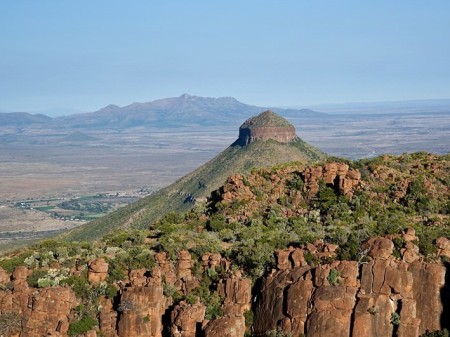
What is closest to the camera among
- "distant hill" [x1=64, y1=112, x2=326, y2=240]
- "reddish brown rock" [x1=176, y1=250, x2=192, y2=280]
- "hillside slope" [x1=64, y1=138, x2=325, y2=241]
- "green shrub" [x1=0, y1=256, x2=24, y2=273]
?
"reddish brown rock" [x1=176, y1=250, x2=192, y2=280]

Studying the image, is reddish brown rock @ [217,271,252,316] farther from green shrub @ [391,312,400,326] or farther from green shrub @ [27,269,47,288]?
green shrub @ [27,269,47,288]

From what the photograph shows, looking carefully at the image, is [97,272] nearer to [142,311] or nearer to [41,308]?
[41,308]

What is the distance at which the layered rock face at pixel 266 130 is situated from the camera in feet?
379

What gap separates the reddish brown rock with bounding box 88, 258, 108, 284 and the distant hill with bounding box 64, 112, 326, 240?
49917 mm

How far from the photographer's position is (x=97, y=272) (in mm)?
32469

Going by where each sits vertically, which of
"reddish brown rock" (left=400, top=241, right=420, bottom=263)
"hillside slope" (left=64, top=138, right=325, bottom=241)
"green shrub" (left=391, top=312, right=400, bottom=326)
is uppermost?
"reddish brown rock" (left=400, top=241, right=420, bottom=263)

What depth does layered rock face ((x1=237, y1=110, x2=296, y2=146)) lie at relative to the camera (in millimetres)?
115375

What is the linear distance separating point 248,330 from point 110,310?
19.2 feet

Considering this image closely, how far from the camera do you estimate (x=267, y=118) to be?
118m

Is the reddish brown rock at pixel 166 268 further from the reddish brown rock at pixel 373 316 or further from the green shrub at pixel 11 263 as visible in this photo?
the reddish brown rock at pixel 373 316

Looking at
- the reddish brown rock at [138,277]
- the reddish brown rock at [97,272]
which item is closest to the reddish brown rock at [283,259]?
the reddish brown rock at [138,277]

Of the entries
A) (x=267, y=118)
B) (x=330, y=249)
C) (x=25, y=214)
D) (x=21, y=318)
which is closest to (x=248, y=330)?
(x=330, y=249)

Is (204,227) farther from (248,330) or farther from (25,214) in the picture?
(25,214)

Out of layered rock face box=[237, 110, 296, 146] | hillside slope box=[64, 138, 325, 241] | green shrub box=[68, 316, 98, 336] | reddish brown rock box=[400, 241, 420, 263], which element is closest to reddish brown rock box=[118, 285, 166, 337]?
green shrub box=[68, 316, 98, 336]
